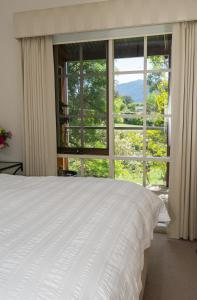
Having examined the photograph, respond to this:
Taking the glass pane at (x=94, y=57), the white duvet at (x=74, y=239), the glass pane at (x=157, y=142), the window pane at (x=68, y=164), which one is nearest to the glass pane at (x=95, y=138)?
the window pane at (x=68, y=164)

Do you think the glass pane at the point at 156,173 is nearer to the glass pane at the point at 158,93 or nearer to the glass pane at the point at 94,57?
the glass pane at the point at 158,93

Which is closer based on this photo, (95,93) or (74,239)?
(74,239)

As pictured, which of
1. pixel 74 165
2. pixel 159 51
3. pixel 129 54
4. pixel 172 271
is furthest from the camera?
pixel 74 165

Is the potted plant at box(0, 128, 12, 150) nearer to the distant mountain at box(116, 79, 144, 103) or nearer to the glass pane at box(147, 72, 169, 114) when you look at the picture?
the distant mountain at box(116, 79, 144, 103)

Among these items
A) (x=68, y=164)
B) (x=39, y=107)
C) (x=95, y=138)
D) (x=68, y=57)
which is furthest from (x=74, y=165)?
(x=68, y=57)

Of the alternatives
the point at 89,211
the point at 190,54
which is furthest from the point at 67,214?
the point at 190,54

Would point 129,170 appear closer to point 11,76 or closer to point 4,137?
point 4,137

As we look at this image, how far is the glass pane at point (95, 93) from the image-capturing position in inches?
130

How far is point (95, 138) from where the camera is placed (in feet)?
11.2

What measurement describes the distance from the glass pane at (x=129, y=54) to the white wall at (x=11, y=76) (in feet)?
3.19

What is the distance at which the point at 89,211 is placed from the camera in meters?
1.73

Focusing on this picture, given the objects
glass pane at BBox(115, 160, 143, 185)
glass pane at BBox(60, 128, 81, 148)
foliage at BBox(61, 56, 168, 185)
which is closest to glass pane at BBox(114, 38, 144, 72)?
foliage at BBox(61, 56, 168, 185)

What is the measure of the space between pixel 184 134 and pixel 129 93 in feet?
2.55

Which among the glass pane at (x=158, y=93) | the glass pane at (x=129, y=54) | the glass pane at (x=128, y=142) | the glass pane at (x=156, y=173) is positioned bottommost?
the glass pane at (x=156, y=173)
